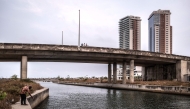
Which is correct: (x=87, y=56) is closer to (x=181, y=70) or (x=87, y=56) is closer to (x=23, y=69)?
(x=23, y=69)

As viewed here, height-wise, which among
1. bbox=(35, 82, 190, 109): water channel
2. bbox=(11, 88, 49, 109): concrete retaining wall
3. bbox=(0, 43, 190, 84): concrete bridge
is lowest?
bbox=(35, 82, 190, 109): water channel

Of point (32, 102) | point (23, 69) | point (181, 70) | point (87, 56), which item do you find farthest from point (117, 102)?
point (181, 70)

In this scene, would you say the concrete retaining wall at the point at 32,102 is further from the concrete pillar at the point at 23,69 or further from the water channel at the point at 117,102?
the concrete pillar at the point at 23,69

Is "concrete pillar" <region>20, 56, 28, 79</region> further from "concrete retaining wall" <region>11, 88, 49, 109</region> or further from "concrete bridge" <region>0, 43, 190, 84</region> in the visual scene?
"concrete retaining wall" <region>11, 88, 49, 109</region>

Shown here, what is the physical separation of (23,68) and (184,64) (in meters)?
51.6

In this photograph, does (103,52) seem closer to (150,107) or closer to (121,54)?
(121,54)

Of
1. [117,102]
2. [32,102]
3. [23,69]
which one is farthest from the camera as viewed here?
[23,69]

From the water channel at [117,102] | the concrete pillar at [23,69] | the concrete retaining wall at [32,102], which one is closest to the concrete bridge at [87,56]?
the concrete pillar at [23,69]

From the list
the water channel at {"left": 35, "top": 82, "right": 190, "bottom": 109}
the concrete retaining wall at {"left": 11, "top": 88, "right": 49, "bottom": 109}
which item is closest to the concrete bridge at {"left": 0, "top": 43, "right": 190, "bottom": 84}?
the water channel at {"left": 35, "top": 82, "right": 190, "bottom": 109}

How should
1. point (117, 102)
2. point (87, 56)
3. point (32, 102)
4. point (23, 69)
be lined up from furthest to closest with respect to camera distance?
point (87, 56)
point (23, 69)
point (117, 102)
point (32, 102)

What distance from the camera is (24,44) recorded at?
52250 millimetres

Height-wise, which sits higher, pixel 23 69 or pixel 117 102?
pixel 23 69

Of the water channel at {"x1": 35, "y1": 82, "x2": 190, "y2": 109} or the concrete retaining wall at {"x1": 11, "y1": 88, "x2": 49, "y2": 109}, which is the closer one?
the concrete retaining wall at {"x1": 11, "y1": 88, "x2": 49, "y2": 109}

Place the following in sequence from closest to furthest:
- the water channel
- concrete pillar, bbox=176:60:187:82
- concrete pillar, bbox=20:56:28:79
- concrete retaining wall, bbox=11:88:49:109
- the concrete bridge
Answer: concrete retaining wall, bbox=11:88:49:109
the water channel
the concrete bridge
concrete pillar, bbox=20:56:28:79
concrete pillar, bbox=176:60:187:82
